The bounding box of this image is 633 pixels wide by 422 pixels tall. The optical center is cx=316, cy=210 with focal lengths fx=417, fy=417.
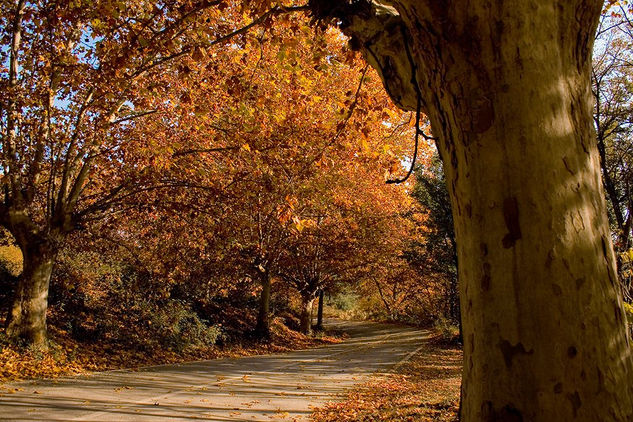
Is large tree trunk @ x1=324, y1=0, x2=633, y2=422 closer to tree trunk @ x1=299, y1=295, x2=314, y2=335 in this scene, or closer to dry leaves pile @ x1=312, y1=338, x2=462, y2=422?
dry leaves pile @ x1=312, y1=338, x2=462, y2=422

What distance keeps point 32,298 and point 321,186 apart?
879cm

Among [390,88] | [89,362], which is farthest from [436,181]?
[390,88]

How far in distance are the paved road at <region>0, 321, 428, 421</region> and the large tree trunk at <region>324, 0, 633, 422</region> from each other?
5243mm

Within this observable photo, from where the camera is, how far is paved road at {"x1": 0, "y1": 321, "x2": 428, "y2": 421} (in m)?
6.05

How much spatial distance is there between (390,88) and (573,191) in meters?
1.38

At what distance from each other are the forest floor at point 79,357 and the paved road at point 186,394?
0.78 meters

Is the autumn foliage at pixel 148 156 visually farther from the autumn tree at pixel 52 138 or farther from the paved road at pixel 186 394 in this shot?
the paved road at pixel 186 394

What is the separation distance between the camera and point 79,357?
1027 centimetres

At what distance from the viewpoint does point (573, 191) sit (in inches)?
69.7

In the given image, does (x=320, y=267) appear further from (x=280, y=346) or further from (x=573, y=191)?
(x=573, y=191)

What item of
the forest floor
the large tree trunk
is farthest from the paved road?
the large tree trunk

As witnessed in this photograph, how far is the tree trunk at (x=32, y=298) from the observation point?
32.1 feet

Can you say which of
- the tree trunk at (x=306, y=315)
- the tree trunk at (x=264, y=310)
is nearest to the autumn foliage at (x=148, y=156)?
the tree trunk at (x=264, y=310)

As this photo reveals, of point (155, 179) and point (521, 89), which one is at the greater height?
point (155, 179)
